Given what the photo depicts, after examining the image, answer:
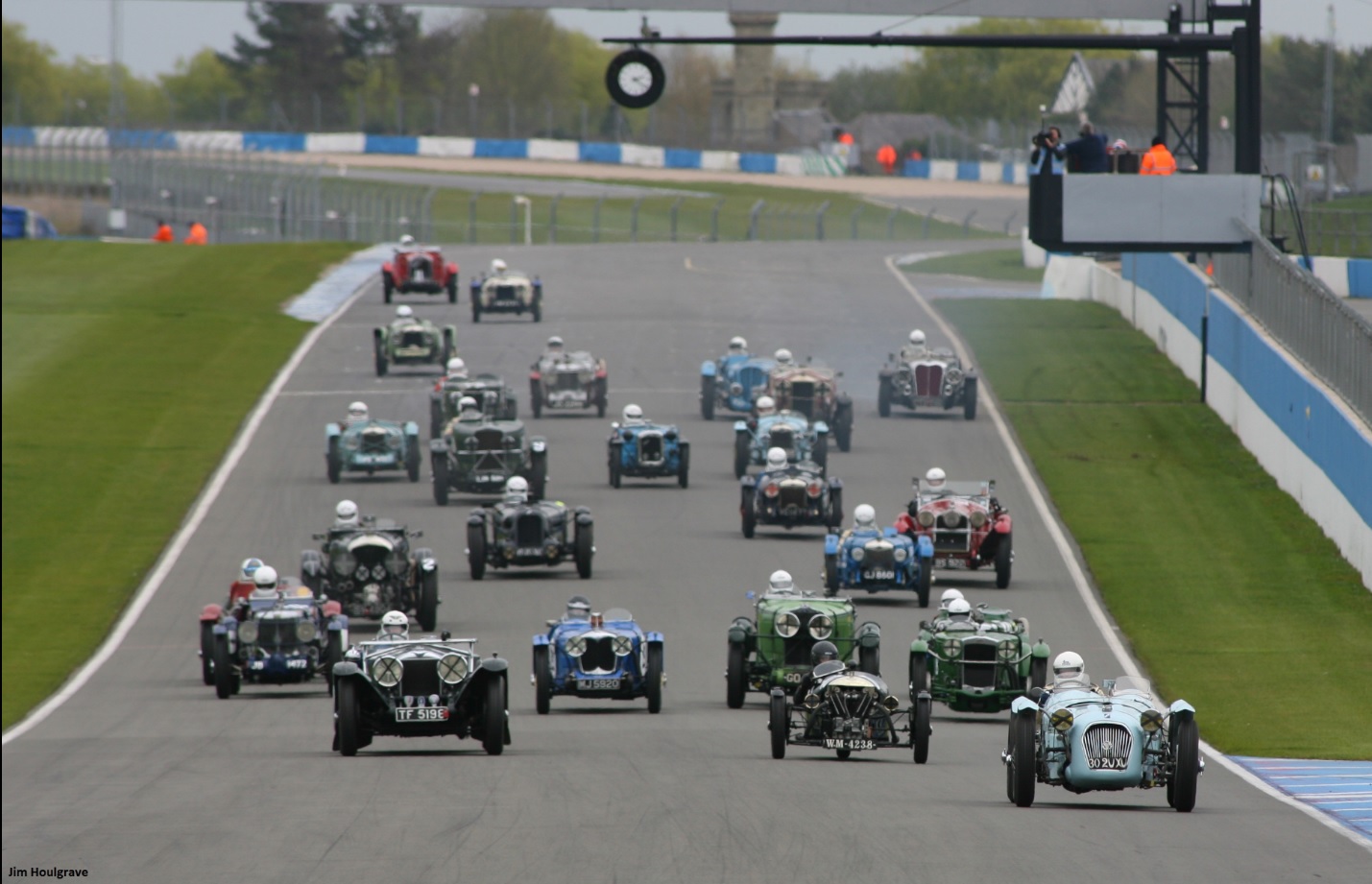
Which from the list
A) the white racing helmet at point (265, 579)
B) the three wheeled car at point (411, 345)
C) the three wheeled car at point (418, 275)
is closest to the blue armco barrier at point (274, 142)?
the three wheeled car at point (418, 275)

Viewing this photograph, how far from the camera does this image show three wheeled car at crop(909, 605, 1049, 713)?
25812 millimetres

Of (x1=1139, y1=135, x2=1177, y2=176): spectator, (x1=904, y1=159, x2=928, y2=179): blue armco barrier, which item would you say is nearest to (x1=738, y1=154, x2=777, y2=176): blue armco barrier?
(x1=904, y1=159, x2=928, y2=179): blue armco barrier

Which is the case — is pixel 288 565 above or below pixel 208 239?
below

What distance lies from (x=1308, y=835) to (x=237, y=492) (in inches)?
1181

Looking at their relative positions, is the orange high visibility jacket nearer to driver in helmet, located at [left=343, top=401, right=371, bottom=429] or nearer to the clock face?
the clock face

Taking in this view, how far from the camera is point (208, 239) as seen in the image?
339 ft

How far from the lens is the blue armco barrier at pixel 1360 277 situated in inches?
2217

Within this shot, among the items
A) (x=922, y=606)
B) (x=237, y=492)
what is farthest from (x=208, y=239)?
(x=922, y=606)

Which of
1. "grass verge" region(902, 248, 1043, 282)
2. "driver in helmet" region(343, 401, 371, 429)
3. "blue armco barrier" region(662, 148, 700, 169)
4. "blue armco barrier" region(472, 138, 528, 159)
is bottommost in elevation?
"driver in helmet" region(343, 401, 371, 429)

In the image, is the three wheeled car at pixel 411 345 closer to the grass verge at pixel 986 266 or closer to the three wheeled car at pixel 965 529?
the three wheeled car at pixel 965 529

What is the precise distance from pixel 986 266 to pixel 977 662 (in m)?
61.1

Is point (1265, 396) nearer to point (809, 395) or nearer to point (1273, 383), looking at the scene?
point (1273, 383)

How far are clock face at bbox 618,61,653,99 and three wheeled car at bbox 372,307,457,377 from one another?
23.8m

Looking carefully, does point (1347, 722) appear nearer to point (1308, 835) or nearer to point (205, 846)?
point (1308, 835)
